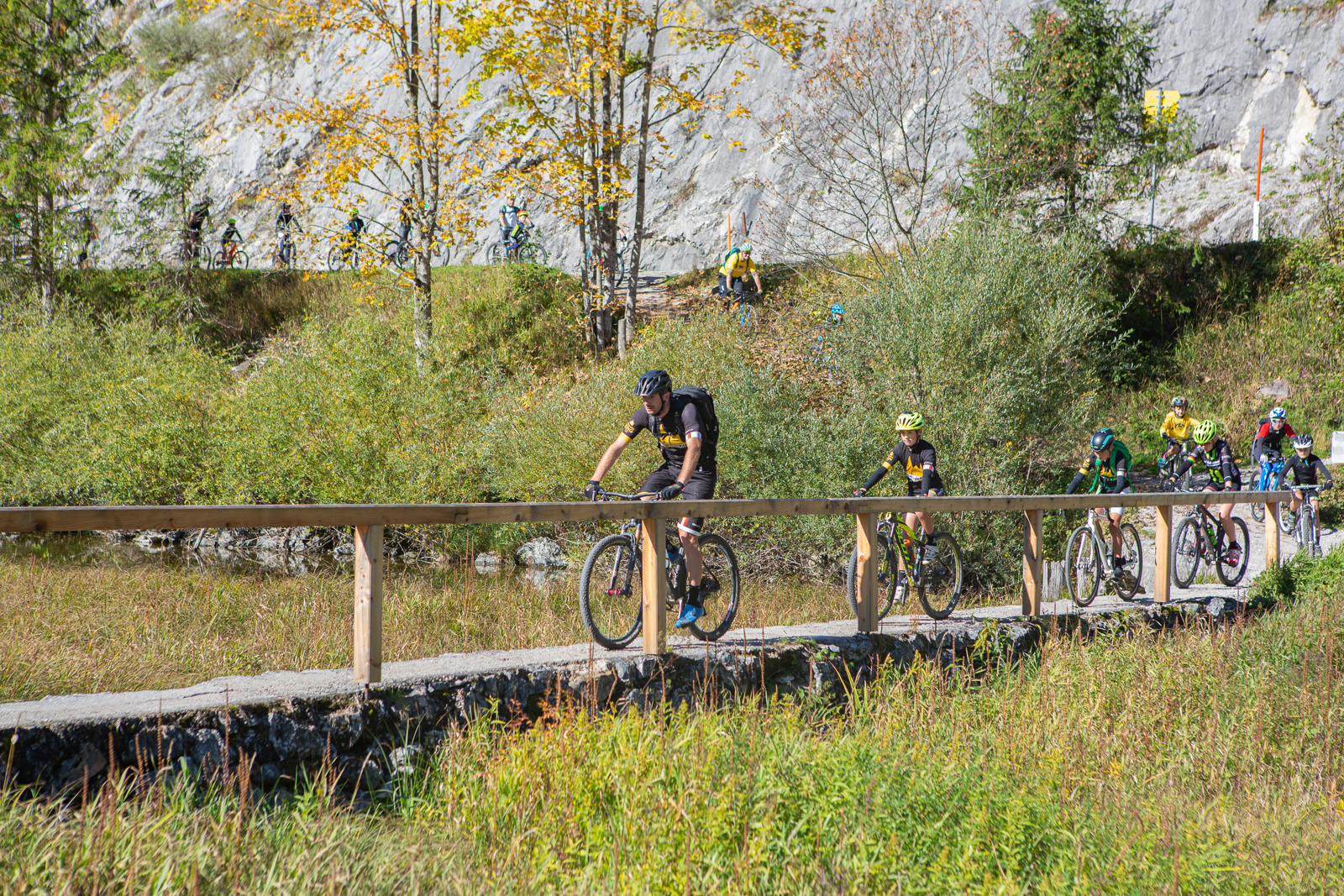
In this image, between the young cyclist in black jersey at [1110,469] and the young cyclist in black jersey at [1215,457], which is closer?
the young cyclist in black jersey at [1110,469]

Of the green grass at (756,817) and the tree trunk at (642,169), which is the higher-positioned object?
the tree trunk at (642,169)

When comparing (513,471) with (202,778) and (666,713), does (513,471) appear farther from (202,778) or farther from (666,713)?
(202,778)

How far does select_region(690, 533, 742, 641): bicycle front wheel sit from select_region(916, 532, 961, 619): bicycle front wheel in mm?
2376

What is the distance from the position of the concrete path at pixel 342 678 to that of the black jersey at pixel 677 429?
1.32m

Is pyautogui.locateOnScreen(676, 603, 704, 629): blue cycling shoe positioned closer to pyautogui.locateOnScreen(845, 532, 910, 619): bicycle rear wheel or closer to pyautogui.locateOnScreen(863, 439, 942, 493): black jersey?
pyautogui.locateOnScreen(845, 532, 910, 619): bicycle rear wheel

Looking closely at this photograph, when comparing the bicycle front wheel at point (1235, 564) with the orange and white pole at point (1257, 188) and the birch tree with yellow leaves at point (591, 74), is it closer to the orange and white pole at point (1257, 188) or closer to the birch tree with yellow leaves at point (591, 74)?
the birch tree with yellow leaves at point (591, 74)

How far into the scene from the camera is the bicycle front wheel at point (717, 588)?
6.90 m

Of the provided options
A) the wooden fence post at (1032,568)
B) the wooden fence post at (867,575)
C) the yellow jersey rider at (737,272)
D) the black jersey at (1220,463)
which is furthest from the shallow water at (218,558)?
the black jersey at (1220,463)

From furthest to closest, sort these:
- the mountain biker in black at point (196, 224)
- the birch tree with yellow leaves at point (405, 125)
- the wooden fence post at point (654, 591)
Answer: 1. the mountain biker in black at point (196, 224)
2. the birch tree with yellow leaves at point (405, 125)
3. the wooden fence post at point (654, 591)

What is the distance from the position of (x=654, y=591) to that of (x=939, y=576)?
3.93 meters

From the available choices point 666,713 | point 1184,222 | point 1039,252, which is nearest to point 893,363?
point 1039,252

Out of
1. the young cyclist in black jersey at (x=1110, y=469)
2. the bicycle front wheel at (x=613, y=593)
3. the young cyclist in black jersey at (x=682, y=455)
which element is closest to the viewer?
the bicycle front wheel at (x=613, y=593)

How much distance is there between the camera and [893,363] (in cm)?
1644

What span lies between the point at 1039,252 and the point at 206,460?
52.2ft
